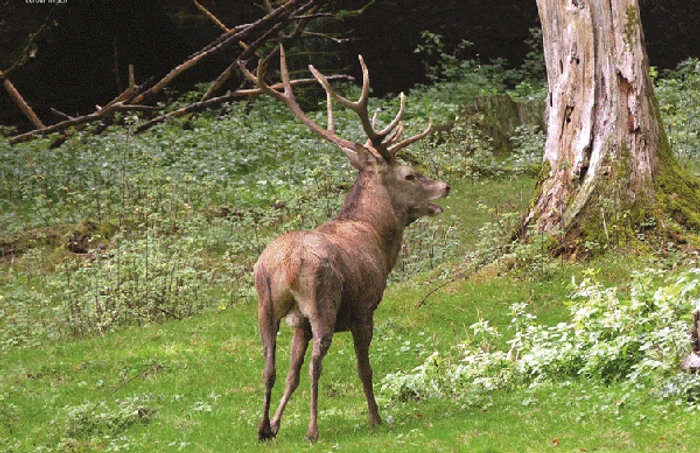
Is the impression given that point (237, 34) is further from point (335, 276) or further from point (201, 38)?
point (335, 276)

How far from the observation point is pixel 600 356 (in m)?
9.20

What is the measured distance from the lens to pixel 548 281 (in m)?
13.7

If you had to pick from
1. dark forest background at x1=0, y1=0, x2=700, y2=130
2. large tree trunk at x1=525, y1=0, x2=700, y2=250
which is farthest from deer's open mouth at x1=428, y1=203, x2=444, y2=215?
dark forest background at x1=0, y1=0, x2=700, y2=130

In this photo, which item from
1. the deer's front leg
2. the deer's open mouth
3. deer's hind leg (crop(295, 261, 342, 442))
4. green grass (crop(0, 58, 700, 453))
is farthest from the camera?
the deer's open mouth

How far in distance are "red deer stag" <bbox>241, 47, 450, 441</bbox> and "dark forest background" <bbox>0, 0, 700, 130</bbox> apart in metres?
17.4

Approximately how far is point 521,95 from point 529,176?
5.21 metres

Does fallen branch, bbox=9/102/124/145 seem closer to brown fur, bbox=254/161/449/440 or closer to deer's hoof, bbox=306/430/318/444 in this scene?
brown fur, bbox=254/161/449/440

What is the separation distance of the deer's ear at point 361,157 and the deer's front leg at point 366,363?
1.80 m

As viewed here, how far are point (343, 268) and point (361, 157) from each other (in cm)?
174

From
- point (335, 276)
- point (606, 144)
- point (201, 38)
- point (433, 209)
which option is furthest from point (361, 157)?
point (201, 38)

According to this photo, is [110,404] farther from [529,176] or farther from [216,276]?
[529,176]

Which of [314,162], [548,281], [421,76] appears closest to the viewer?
[548,281]

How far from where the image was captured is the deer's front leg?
9.06 meters

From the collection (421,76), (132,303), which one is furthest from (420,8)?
(132,303)
